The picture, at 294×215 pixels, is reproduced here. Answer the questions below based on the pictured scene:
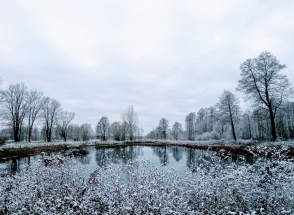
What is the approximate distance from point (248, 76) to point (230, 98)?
13.8m

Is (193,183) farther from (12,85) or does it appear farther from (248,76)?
(12,85)

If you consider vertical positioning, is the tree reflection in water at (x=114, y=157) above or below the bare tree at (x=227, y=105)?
below

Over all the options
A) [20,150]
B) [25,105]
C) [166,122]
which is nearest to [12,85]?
[25,105]

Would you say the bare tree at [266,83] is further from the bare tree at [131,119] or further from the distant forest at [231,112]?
the bare tree at [131,119]

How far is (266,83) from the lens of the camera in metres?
Answer: 21.6

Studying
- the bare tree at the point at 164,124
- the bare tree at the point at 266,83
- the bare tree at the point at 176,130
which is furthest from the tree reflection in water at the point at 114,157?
the bare tree at the point at 176,130

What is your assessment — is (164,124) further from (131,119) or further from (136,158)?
(136,158)

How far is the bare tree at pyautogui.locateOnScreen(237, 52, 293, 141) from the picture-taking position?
68.8 feet

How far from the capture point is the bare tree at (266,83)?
2097cm

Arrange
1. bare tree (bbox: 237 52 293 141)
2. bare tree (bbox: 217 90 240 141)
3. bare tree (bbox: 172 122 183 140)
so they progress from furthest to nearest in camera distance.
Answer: bare tree (bbox: 172 122 183 140) → bare tree (bbox: 217 90 240 141) → bare tree (bbox: 237 52 293 141)

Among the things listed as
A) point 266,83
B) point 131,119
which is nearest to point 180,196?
point 266,83

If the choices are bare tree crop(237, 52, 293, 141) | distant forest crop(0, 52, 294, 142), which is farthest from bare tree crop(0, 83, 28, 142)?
bare tree crop(237, 52, 293, 141)

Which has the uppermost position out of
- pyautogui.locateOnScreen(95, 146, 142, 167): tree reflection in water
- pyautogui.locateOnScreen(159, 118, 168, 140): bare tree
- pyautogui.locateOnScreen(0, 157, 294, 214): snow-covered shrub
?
pyautogui.locateOnScreen(159, 118, 168, 140): bare tree

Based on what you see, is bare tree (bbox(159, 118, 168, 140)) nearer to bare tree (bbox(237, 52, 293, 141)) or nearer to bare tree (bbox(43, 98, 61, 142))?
→ bare tree (bbox(43, 98, 61, 142))
